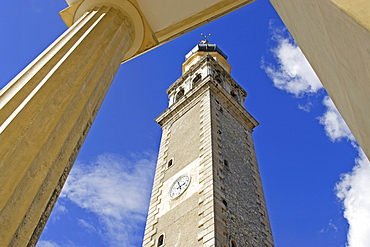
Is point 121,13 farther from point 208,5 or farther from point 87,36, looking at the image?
point 208,5

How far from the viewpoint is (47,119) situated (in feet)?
7.63

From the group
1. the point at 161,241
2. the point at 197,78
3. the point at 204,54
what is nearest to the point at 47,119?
the point at 161,241

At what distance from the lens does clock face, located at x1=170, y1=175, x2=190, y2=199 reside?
12297 millimetres

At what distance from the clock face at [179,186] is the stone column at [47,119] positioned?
9.36m

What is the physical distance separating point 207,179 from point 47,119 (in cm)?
949

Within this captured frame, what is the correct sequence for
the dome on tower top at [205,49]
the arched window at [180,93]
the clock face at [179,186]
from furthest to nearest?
the dome on tower top at [205,49] → the arched window at [180,93] → the clock face at [179,186]

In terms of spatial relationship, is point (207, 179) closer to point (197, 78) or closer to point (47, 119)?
point (47, 119)

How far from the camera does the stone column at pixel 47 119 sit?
6.31ft

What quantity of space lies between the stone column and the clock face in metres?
9.36

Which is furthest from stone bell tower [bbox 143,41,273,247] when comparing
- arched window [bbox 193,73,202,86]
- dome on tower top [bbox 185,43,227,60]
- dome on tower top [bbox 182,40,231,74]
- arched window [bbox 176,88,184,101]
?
dome on tower top [bbox 185,43,227,60]

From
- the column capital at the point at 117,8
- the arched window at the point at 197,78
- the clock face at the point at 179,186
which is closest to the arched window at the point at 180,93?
the arched window at the point at 197,78

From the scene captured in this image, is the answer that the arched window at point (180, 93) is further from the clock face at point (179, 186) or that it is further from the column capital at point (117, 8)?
the column capital at point (117, 8)

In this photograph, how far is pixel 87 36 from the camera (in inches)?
124

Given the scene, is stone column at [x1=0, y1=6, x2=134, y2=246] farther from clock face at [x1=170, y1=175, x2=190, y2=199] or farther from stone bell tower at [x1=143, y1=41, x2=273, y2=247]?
clock face at [x1=170, y1=175, x2=190, y2=199]
